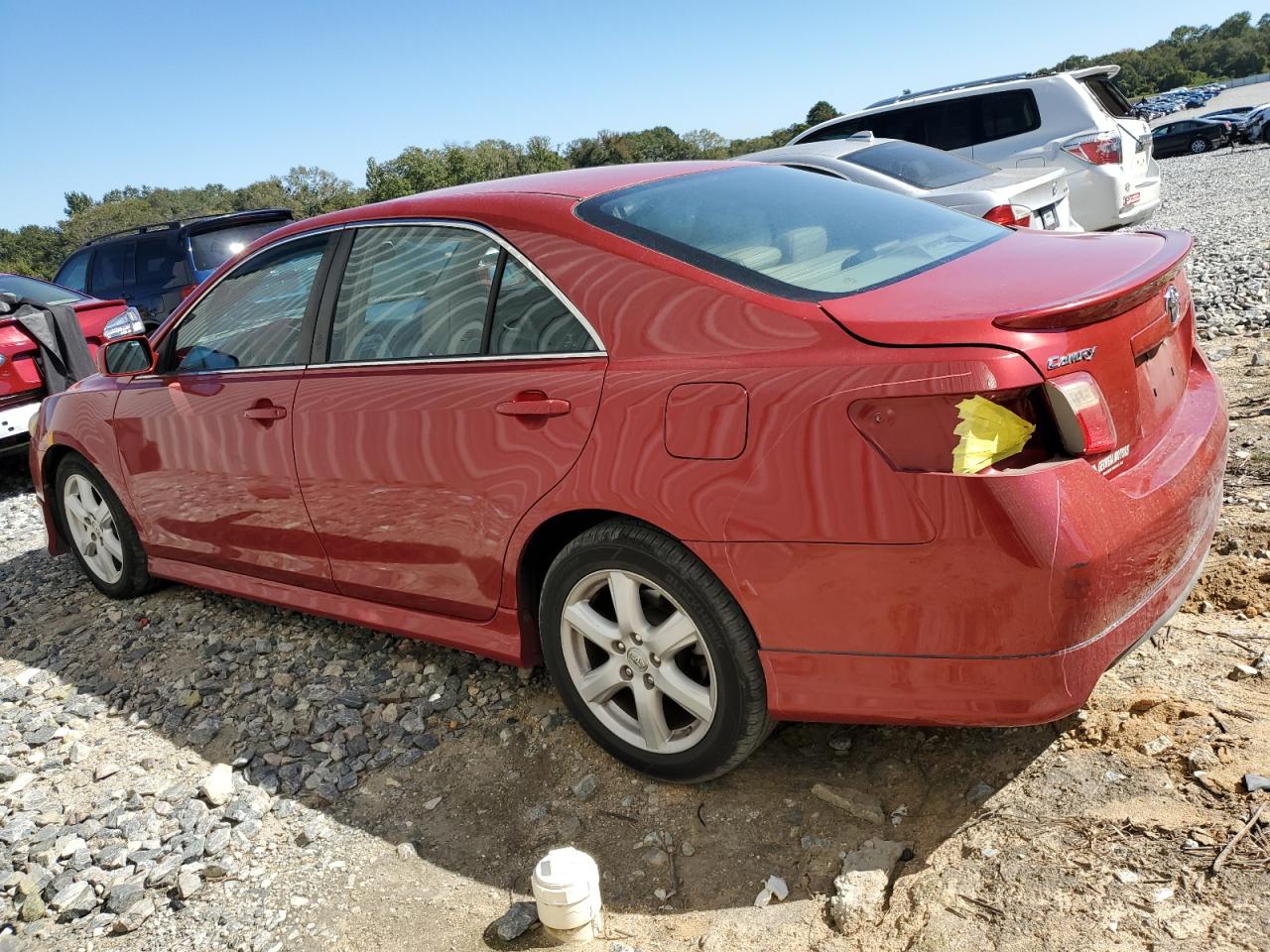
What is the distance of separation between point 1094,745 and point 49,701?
3.73m

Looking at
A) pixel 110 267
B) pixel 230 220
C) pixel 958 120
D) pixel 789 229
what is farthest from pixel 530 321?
pixel 110 267

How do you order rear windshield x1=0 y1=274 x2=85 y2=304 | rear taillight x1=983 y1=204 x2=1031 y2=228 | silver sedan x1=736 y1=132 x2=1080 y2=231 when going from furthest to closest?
rear windshield x1=0 y1=274 x2=85 y2=304 → silver sedan x1=736 y1=132 x2=1080 y2=231 → rear taillight x1=983 y1=204 x2=1031 y2=228

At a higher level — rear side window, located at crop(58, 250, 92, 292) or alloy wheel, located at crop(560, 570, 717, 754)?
rear side window, located at crop(58, 250, 92, 292)

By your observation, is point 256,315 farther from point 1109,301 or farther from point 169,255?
point 169,255

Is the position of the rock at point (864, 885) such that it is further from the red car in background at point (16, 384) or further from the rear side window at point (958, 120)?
the rear side window at point (958, 120)

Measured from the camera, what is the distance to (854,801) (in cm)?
270

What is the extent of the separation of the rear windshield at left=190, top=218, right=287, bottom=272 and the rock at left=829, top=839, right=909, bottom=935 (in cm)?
989

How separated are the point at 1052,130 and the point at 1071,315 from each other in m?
8.52

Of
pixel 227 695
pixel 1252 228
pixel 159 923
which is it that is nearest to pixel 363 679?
pixel 227 695

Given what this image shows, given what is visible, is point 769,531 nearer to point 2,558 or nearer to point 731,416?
point 731,416

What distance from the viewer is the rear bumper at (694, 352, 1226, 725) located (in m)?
2.12

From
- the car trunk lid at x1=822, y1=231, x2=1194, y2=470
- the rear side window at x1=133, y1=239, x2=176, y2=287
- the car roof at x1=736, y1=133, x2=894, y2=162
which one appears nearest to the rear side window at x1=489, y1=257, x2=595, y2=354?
the car trunk lid at x1=822, y1=231, x2=1194, y2=470

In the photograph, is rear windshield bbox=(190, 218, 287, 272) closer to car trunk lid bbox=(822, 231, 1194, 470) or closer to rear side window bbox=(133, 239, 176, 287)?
rear side window bbox=(133, 239, 176, 287)

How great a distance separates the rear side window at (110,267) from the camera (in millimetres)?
11352
